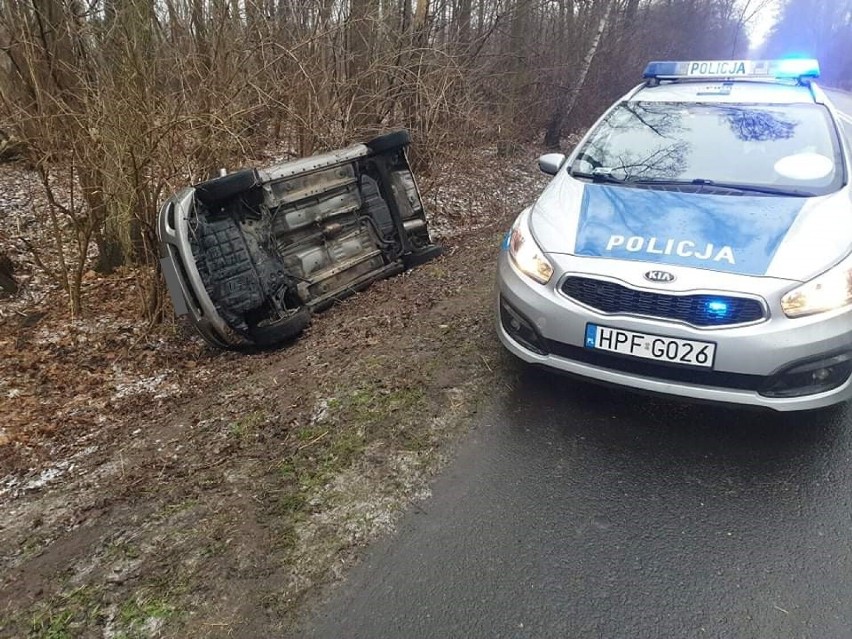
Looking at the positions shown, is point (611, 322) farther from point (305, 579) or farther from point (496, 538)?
point (305, 579)

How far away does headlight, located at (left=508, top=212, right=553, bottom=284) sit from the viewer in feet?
10.0

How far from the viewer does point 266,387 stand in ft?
12.5

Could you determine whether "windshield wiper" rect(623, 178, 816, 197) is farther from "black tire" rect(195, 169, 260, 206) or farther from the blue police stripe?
"black tire" rect(195, 169, 260, 206)

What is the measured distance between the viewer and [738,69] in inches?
185

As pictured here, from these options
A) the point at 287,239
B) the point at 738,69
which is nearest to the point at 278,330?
the point at 287,239

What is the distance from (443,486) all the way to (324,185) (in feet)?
10.4

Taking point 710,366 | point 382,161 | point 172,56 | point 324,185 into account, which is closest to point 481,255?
point 382,161

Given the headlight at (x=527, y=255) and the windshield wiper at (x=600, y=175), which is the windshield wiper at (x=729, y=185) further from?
the headlight at (x=527, y=255)

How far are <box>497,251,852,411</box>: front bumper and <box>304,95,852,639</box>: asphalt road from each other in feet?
1.18

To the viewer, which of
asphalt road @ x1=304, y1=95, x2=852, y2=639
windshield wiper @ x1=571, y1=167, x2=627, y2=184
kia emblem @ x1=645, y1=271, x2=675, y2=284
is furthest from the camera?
windshield wiper @ x1=571, y1=167, x2=627, y2=184

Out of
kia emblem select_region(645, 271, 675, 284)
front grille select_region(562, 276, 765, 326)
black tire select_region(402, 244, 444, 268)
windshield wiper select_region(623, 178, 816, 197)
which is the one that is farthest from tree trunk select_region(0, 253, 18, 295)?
kia emblem select_region(645, 271, 675, 284)

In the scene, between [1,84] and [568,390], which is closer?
[568,390]

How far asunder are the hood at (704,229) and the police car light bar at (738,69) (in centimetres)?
177

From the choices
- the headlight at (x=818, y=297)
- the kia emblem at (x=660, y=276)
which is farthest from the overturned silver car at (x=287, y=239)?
the headlight at (x=818, y=297)
